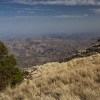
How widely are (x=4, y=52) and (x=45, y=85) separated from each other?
276 inches

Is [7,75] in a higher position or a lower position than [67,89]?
lower

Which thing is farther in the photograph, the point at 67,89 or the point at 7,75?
the point at 7,75

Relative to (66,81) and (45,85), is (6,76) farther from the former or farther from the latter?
(66,81)

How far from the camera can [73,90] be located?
967 centimetres

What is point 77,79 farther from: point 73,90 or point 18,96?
point 18,96

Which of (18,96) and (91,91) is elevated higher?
(91,91)

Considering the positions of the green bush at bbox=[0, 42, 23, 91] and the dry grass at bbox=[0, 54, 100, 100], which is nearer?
the dry grass at bbox=[0, 54, 100, 100]

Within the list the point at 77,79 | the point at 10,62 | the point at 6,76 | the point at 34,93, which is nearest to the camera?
the point at 34,93

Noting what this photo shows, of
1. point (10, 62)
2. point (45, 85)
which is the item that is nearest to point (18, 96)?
point (45, 85)

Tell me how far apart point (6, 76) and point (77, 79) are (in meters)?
4.62

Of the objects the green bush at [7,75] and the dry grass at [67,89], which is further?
the green bush at [7,75]

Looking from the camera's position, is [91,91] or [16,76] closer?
[91,91]

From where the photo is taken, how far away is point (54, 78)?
1281 cm

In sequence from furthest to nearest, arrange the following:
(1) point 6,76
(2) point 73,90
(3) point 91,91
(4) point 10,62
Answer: (4) point 10,62 → (1) point 6,76 → (2) point 73,90 → (3) point 91,91
